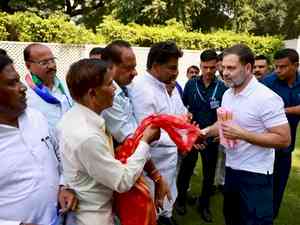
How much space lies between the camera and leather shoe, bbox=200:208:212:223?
528 centimetres

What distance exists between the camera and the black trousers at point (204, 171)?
215 inches

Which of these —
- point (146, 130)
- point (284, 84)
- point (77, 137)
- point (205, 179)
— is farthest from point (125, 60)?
point (205, 179)

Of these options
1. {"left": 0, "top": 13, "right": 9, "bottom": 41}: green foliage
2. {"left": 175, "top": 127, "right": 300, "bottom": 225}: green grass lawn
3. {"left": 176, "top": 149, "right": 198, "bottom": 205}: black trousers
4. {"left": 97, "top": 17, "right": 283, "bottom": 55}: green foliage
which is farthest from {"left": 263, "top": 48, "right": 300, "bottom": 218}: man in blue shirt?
{"left": 97, "top": 17, "right": 283, "bottom": 55}: green foliage

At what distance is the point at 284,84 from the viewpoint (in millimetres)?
4914

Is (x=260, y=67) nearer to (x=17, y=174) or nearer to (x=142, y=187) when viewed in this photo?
(x=142, y=187)

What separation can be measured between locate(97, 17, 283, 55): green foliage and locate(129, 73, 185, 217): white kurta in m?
13.7

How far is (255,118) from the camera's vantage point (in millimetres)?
3213

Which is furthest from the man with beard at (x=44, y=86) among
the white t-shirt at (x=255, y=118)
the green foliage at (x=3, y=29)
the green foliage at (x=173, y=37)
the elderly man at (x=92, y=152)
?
the green foliage at (x=173, y=37)

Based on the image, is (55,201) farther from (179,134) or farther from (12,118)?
(179,134)

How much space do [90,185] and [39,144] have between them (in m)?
0.40

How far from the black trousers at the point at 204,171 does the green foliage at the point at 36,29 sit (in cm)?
911

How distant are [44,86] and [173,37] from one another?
584 inches

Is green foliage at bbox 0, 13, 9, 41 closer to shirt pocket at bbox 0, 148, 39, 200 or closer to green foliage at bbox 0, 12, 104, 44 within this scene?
green foliage at bbox 0, 12, 104, 44

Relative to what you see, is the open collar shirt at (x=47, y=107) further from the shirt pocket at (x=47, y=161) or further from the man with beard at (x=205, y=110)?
the man with beard at (x=205, y=110)
